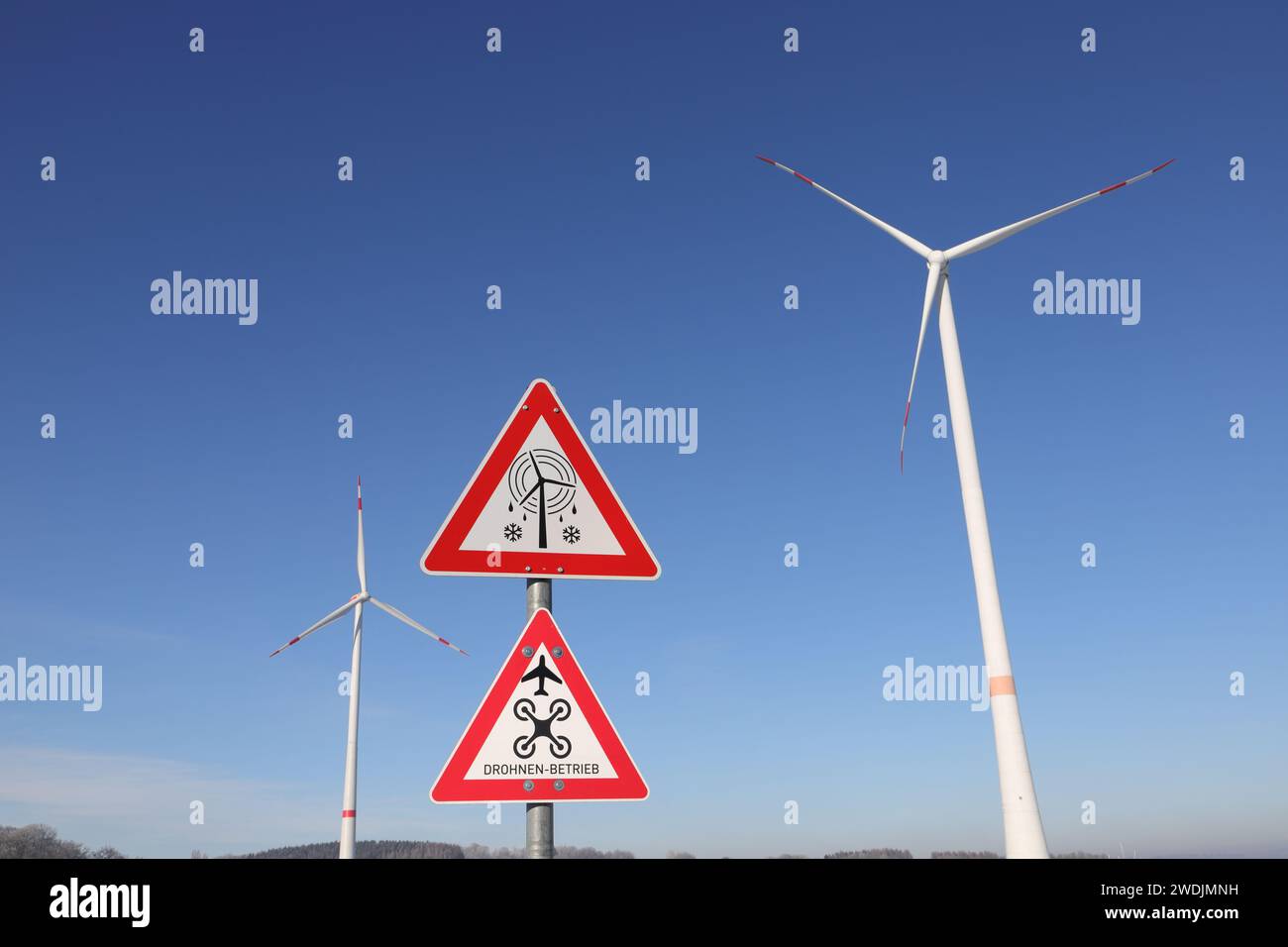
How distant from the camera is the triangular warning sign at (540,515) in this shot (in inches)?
257

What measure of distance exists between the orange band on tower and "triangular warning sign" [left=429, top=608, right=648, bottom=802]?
1280cm

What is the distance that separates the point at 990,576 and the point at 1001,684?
2.33 m

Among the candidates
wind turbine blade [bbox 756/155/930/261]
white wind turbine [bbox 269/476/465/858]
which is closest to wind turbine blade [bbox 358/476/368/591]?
white wind turbine [bbox 269/476/465/858]

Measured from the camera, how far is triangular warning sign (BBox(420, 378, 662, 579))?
6516 millimetres

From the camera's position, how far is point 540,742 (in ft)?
19.8

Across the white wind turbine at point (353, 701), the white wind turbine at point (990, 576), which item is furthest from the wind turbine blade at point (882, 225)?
the white wind turbine at point (353, 701)

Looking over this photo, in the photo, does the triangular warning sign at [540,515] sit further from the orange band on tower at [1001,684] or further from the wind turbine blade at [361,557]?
the wind turbine blade at [361,557]

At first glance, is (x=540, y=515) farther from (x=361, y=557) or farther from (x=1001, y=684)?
(x=361, y=557)

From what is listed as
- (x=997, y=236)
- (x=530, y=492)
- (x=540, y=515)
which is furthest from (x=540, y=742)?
(x=997, y=236)

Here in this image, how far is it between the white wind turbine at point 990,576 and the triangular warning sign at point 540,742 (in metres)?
12.0
